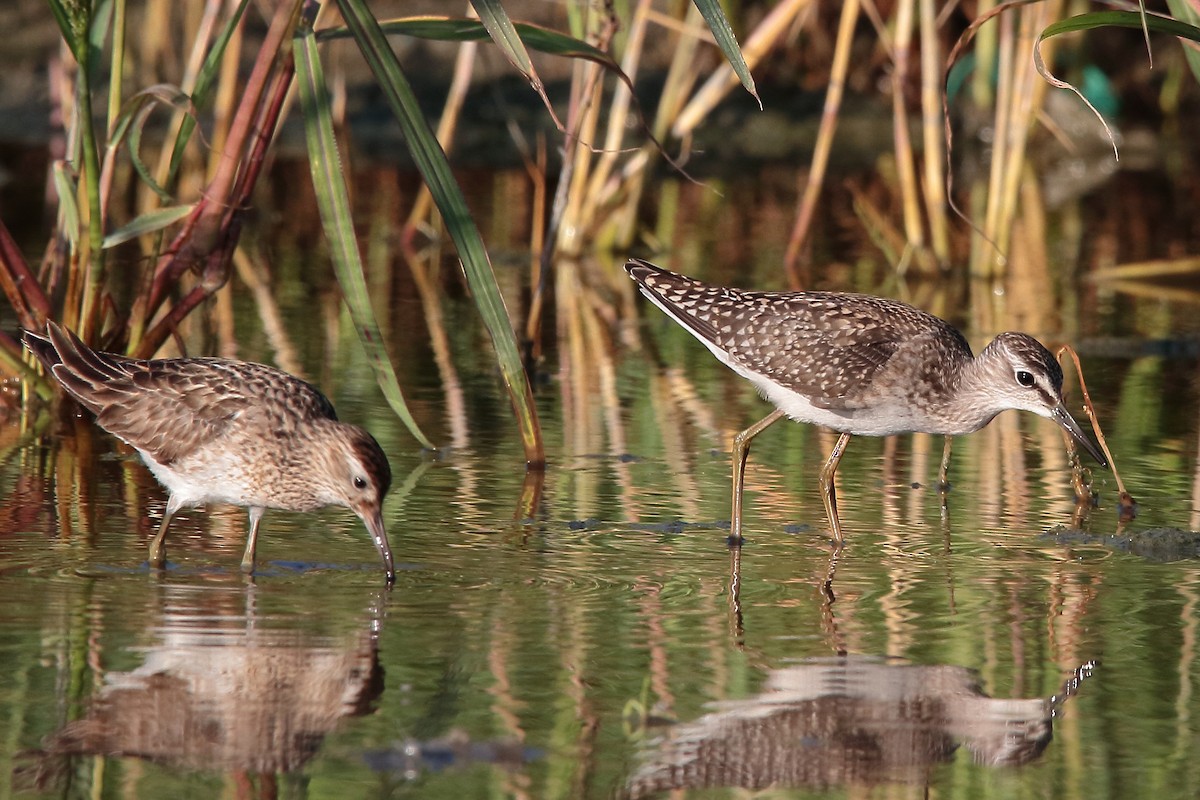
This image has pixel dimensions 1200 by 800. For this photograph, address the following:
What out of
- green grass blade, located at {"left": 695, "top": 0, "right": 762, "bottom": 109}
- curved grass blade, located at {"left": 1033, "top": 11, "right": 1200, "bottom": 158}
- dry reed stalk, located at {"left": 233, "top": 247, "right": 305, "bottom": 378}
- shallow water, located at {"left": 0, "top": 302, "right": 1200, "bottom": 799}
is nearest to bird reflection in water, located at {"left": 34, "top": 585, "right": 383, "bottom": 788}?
shallow water, located at {"left": 0, "top": 302, "right": 1200, "bottom": 799}

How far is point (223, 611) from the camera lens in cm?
638

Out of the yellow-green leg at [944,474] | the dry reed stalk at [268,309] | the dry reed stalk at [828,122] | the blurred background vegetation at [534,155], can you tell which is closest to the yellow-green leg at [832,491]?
the yellow-green leg at [944,474]

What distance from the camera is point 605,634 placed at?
20.5 feet

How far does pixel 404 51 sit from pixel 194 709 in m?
16.6

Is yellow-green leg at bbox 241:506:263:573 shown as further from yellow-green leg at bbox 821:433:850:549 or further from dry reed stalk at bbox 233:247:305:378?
dry reed stalk at bbox 233:247:305:378

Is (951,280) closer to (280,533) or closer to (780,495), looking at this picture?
(780,495)

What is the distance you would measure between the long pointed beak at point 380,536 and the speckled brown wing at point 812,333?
2.16 m

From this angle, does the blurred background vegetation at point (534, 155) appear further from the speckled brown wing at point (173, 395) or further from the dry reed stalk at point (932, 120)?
the speckled brown wing at point (173, 395)

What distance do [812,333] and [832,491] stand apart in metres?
0.86

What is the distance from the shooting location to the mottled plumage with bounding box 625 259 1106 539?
8133mm

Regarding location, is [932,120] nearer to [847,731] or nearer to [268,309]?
[268,309]

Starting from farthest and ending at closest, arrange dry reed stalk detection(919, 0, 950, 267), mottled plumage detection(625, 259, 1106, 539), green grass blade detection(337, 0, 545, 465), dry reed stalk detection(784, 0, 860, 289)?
dry reed stalk detection(919, 0, 950, 267) < dry reed stalk detection(784, 0, 860, 289) < mottled plumage detection(625, 259, 1106, 539) < green grass blade detection(337, 0, 545, 465)

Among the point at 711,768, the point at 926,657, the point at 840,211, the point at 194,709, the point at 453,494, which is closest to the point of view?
the point at 711,768

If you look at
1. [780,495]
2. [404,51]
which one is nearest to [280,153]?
[404,51]
